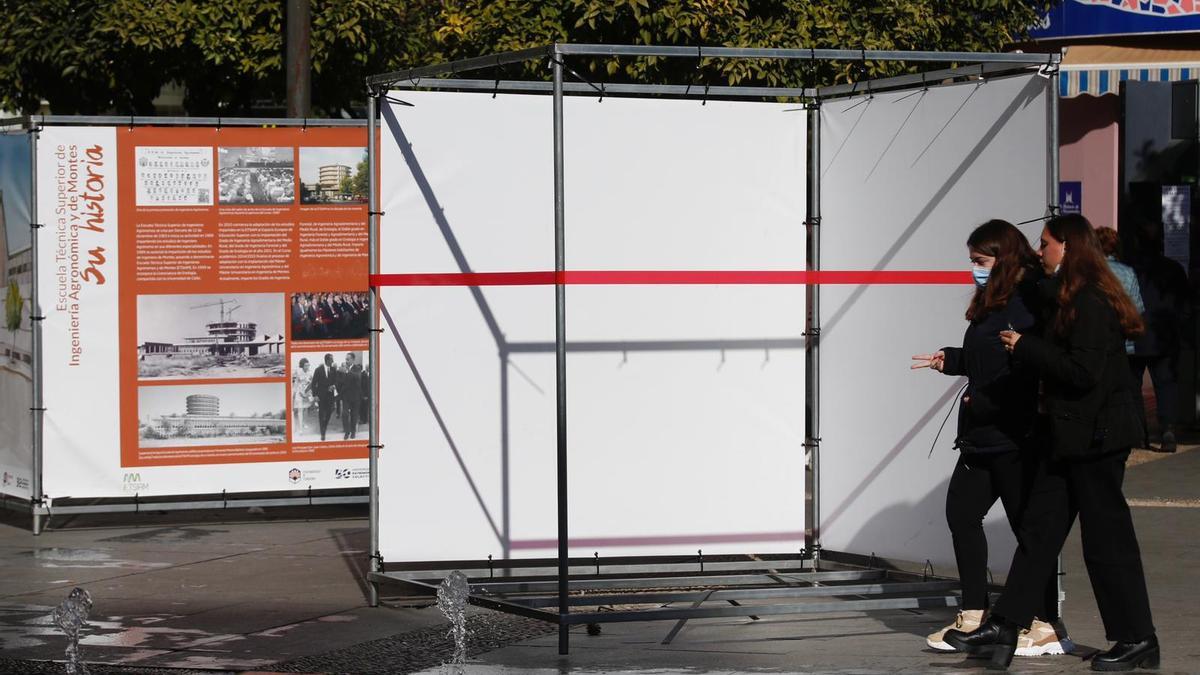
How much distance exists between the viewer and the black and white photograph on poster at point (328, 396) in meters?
11.4

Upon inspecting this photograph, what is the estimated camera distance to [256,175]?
11.2 m

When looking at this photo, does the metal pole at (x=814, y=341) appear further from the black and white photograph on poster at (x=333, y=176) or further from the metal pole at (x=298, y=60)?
the metal pole at (x=298, y=60)

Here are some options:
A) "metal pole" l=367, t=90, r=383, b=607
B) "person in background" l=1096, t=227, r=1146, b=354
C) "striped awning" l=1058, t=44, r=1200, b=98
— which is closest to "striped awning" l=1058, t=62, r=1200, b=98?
"striped awning" l=1058, t=44, r=1200, b=98

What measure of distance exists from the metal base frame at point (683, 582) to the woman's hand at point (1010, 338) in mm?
1413

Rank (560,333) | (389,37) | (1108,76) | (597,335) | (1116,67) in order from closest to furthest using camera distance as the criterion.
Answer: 1. (560,333)
2. (597,335)
3. (389,37)
4. (1108,76)
5. (1116,67)

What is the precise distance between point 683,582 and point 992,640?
1890 mm

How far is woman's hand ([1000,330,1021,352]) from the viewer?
6797 millimetres

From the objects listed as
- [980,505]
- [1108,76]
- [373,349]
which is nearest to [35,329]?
[373,349]

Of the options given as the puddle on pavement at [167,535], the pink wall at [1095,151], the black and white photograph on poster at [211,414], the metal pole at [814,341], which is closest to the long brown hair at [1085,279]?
the metal pole at [814,341]

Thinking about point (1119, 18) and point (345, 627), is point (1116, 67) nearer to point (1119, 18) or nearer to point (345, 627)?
point (1119, 18)

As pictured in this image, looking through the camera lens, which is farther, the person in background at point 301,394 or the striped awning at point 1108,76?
the striped awning at point 1108,76

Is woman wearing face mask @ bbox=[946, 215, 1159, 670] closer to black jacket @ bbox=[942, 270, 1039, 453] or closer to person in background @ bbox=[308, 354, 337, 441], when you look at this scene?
black jacket @ bbox=[942, 270, 1039, 453]

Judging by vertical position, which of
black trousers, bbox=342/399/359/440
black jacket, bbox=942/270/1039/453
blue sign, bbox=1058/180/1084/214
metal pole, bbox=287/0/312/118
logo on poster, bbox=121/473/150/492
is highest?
metal pole, bbox=287/0/312/118

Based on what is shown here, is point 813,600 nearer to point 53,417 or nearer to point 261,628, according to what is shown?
point 261,628
